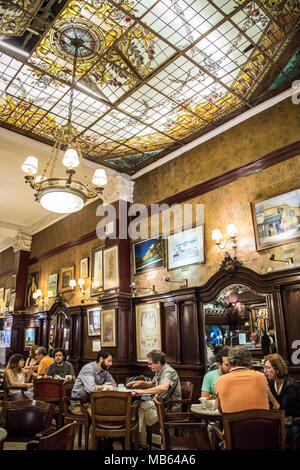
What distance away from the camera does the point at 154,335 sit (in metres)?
7.66

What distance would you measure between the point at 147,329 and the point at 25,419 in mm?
4562

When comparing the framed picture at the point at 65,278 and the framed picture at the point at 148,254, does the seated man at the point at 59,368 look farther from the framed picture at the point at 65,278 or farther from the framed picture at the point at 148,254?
the framed picture at the point at 65,278

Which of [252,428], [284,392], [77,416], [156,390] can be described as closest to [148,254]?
[156,390]

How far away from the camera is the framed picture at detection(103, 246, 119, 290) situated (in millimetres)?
8680

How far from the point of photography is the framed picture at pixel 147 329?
25.0ft

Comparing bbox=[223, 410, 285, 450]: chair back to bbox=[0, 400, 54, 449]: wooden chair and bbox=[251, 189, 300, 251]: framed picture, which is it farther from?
bbox=[251, 189, 300, 251]: framed picture

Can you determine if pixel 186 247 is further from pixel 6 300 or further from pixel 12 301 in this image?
pixel 6 300

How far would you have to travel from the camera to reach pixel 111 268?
888cm

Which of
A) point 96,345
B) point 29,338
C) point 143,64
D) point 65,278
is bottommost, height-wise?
point 96,345

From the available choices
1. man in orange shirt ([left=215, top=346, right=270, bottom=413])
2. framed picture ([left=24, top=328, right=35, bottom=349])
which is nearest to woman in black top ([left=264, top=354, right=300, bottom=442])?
man in orange shirt ([left=215, top=346, right=270, bottom=413])

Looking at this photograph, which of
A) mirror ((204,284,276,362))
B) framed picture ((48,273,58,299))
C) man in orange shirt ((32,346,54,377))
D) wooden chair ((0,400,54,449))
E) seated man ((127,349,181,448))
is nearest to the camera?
wooden chair ((0,400,54,449))

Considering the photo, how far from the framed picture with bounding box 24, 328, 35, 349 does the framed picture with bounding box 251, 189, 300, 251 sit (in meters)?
9.05

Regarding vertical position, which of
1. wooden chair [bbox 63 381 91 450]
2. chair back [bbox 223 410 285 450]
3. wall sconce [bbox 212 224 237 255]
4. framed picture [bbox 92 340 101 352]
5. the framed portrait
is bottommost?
wooden chair [bbox 63 381 91 450]

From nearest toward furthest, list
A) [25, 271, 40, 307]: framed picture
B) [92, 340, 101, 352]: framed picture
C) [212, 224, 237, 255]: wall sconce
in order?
[212, 224, 237, 255]: wall sconce, [92, 340, 101, 352]: framed picture, [25, 271, 40, 307]: framed picture
